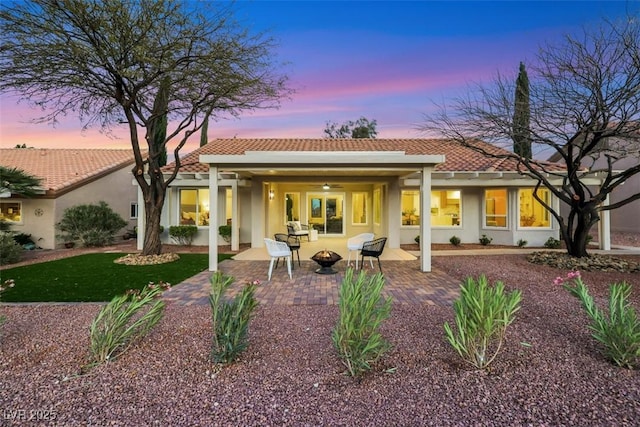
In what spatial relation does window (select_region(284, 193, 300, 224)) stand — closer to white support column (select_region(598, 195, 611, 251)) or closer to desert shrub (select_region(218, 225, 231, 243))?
desert shrub (select_region(218, 225, 231, 243))

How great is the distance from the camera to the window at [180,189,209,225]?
564 inches

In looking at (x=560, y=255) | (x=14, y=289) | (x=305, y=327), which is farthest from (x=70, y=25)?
(x=560, y=255)

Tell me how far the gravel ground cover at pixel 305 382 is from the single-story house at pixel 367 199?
7.39 metres

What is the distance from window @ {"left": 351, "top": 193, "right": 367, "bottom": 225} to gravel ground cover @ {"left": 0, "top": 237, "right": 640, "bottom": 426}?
446 inches

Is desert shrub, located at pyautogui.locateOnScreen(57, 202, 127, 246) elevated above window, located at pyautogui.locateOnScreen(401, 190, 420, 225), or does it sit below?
below

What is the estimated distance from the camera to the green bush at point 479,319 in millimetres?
3154

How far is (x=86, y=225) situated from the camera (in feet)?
44.2

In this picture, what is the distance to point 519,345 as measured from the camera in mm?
3746

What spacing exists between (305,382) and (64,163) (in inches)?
798

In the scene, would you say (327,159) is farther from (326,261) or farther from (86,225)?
(86,225)

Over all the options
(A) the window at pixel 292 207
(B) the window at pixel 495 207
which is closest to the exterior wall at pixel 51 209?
(A) the window at pixel 292 207

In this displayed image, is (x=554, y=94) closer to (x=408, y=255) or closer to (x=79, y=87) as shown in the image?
(x=408, y=255)

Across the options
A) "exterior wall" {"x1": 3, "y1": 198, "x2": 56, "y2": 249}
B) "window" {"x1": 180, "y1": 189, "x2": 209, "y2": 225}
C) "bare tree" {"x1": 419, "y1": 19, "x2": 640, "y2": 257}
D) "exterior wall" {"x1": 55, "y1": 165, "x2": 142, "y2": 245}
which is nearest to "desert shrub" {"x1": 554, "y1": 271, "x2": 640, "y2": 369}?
"bare tree" {"x1": 419, "y1": 19, "x2": 640, "y2": 257}

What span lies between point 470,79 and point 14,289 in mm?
12738
